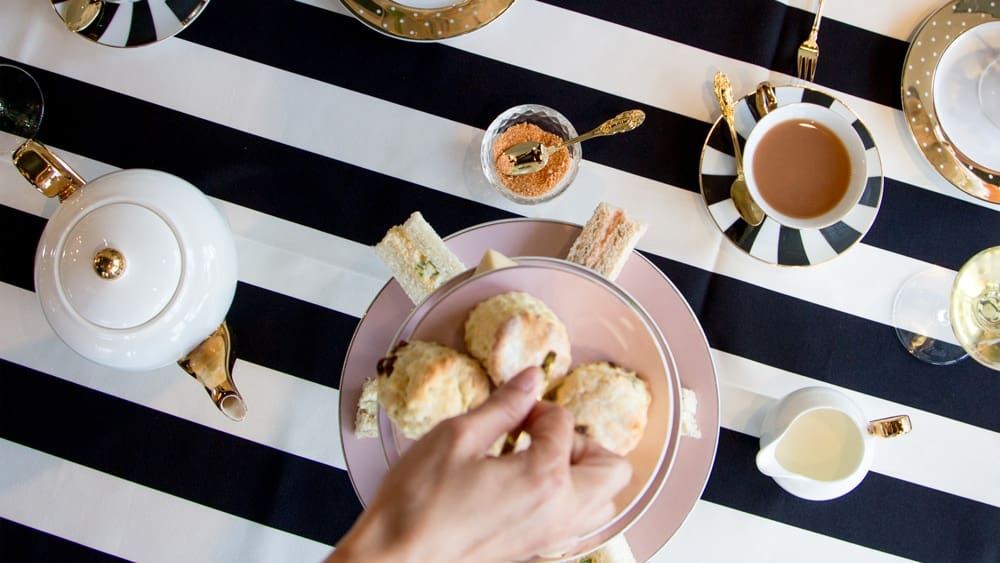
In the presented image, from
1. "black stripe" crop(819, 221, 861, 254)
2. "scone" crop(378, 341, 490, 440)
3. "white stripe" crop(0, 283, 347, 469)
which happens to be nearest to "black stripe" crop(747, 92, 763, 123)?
"black stripe" crop(819, 221, 861, 254)

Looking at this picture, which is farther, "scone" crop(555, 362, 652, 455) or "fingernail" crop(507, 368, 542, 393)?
"scone" crop(555, 362, 652, 455)

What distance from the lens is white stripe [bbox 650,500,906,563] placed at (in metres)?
1.16

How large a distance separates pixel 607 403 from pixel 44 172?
2.68 feet

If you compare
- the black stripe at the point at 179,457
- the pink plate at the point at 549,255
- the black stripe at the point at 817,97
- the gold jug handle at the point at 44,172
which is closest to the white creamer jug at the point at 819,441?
the pink plate at the point at 549,255

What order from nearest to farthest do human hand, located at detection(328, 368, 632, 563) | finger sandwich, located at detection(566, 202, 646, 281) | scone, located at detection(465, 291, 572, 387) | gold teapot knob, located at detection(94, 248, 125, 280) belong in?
human hand, located at detection(328, 368, 632, 563), scone, located at detection(465, 291, 572, 387), gold teapot knob, located at detection(94, 248, 125, 280), finger sandwich, located at detection(566, 202, 646, 281)

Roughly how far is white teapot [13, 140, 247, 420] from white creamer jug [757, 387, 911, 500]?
85 cm

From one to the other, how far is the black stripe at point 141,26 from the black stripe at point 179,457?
0.57 m

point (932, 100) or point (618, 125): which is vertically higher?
point (932, 100)

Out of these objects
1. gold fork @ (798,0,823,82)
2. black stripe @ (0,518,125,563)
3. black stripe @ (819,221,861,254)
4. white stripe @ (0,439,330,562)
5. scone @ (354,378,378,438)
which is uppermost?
gold fork @ (798,0,823,82)

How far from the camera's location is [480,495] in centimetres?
61

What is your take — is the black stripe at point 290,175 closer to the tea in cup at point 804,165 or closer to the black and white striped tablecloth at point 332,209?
the black and white striped tablecloth at point 332,209

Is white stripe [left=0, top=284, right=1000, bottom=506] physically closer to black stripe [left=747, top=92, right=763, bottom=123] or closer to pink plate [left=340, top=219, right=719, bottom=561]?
pink plate [left=340, top=219, right=719, bottom=561]

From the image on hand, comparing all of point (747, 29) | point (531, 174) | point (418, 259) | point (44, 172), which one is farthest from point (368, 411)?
point (747, 29)

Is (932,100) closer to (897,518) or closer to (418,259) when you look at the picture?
(897,518)
